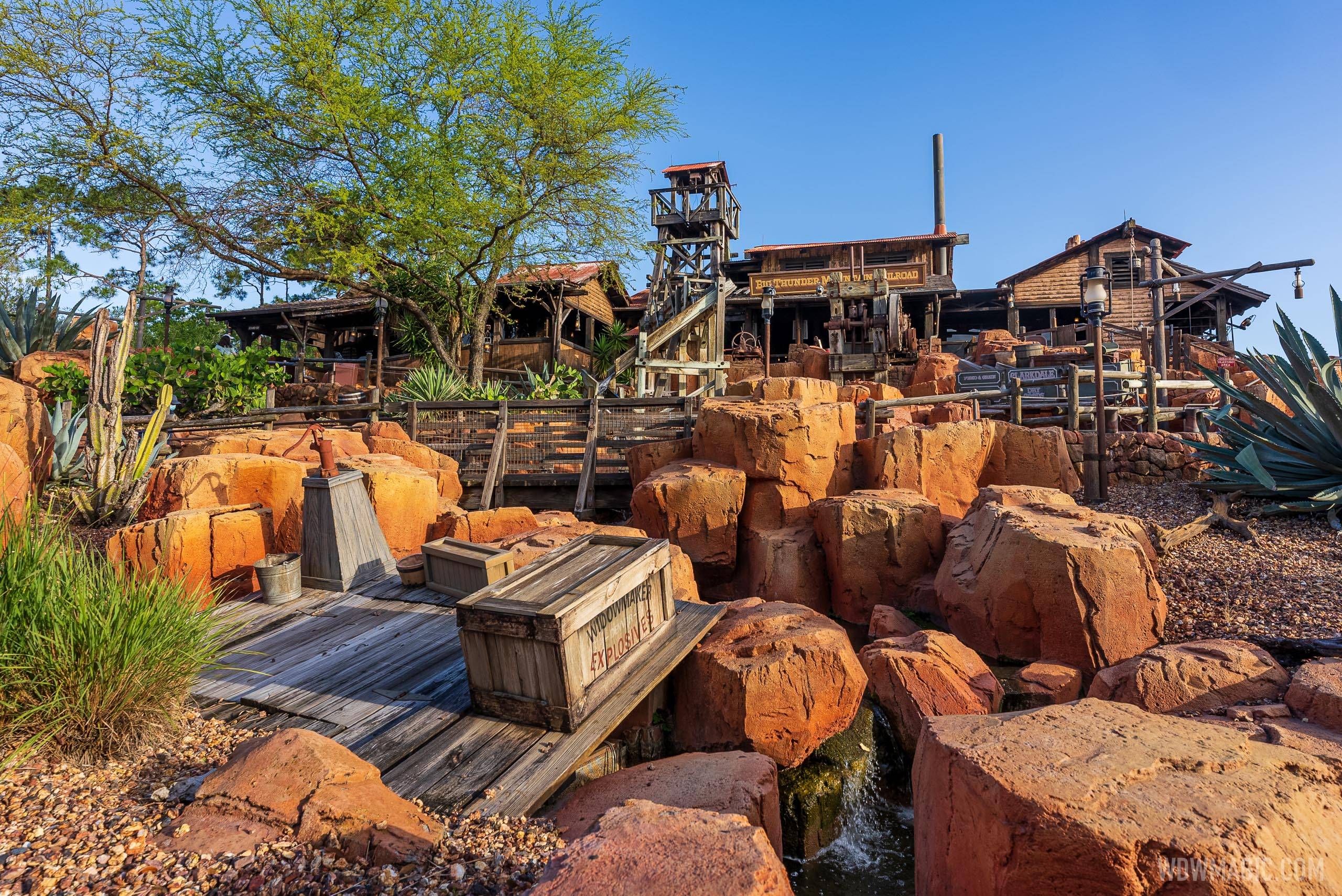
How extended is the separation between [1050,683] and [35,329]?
19682 mm

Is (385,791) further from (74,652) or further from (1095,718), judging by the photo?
(1095,718)

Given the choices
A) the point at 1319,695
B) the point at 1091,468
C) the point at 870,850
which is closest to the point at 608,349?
the point at 1091,468

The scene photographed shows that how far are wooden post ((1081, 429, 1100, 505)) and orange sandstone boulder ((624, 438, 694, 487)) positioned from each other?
5.54m

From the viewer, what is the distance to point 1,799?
8.18 ft

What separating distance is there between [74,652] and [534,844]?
226 cm

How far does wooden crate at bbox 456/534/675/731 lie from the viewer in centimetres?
345

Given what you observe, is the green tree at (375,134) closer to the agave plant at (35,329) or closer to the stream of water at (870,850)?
the agave plant at (35,329)

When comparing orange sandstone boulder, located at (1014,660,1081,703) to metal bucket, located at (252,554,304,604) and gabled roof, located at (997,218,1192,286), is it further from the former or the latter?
gabled roof, located at (997,218,1192,286)

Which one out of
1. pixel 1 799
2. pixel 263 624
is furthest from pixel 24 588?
pixel 263 624

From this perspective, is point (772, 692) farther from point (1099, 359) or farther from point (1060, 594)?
point (1099, 359)

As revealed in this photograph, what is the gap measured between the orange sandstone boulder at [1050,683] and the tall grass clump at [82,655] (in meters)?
5.71

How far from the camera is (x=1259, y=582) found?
591cm

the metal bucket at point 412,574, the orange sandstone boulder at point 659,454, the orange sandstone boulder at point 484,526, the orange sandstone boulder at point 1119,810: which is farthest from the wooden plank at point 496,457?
the orange sandstone boulder at point 1119,810

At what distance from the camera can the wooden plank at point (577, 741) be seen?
2990 millimetres
